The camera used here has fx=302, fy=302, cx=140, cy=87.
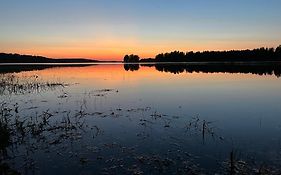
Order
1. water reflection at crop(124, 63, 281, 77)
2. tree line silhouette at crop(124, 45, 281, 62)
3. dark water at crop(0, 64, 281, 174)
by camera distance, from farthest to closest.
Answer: tree line silhouette at crop(124, 45, 281, 62), water reflection at crop(124, 63, 281, 77), dark water at crop(0, 64, 281, 174)

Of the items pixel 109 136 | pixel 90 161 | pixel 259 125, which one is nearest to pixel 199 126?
pixel 259 125

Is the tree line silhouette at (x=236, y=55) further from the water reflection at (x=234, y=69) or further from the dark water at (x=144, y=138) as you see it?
the dark water at (x=144, y=138)

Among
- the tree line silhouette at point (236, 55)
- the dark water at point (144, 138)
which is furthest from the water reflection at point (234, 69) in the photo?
the tree line silhouette at point (236, 55)

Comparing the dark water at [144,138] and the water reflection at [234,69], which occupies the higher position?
the water reflection at [234,69]

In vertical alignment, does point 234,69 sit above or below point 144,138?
above

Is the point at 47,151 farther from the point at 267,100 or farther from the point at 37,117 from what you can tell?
the point at 267,100

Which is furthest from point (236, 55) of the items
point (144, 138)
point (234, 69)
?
point (144, 138)

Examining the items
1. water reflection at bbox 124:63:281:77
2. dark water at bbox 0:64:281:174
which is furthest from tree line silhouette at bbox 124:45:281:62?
dark water at bbox 0:64:281:174

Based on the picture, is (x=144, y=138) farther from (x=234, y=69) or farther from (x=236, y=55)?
(x=236, y=55)

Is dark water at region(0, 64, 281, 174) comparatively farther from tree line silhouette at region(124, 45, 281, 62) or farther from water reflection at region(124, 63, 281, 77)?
tree line silhouette at region(124, 45, 281, 62)

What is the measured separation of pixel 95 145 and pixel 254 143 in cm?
582

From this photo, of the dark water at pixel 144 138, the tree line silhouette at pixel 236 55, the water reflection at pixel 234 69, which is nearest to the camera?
the dark water at pixel 144 138

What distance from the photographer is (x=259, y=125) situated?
13.9 m

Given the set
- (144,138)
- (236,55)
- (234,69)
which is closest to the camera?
(144,138)
